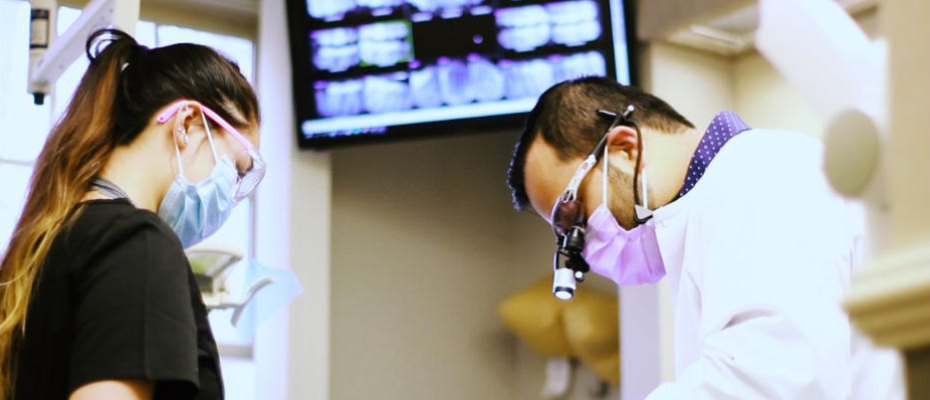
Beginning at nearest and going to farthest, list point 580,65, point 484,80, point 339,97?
point 580,65 → point 484,80 → point 339,97

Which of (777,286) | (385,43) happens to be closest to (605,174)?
(777,286)

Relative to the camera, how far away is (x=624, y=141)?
2.30 metres

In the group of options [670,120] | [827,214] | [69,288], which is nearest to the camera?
[69,288]

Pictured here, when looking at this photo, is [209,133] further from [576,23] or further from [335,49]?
[335,49]

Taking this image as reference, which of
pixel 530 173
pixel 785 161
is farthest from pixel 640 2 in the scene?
pixel 785 161

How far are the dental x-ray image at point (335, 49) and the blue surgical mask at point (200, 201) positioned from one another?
224 cm

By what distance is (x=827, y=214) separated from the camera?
5.85 feet

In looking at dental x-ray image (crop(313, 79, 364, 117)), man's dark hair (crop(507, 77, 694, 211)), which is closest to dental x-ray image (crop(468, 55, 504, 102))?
dental x-ray image (crop(313, 79, 364, 117))

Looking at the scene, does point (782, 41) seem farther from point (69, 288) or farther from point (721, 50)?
point (721, 50)

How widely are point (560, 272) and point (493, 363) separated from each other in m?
2.49

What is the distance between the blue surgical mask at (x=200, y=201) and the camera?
172cm

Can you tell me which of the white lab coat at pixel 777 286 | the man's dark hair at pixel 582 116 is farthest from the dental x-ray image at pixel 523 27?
the white lab coat at pixel 777 286

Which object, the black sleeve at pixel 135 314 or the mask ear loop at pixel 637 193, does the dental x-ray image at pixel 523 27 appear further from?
the black sleeve at pixel 135 314

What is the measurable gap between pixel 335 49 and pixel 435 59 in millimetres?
357
